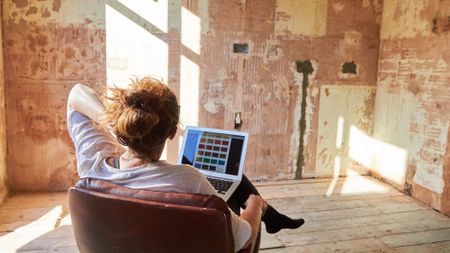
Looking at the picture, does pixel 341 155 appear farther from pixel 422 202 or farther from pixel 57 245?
pixel 57 245

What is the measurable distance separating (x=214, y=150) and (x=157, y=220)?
0.83m

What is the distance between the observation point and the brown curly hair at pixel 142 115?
1173 millimetres

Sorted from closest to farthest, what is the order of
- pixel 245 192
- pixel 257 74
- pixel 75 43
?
1. pixel 245 192
2. pixel 75 43
3. pixel 257 74

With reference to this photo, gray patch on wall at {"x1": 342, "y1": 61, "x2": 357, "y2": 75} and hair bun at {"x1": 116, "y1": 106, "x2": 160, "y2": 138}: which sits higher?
gray patch on wall at {"x1": 342, "y1": 61, "x2": 357, "y2": 75}

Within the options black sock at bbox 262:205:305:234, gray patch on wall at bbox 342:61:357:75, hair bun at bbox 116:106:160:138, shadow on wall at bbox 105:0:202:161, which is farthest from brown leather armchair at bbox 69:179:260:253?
gray patch on wall at bbox 342:61:357:75

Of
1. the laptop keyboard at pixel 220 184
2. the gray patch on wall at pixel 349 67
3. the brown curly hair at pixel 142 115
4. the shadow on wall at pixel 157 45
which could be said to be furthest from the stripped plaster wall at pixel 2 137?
the gray patch on wall at pixel 349 67

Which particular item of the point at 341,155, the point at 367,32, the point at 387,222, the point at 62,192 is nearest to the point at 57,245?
the point at 62,192

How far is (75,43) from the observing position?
3207 millimetres

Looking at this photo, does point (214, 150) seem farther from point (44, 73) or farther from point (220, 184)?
point (44, 73)

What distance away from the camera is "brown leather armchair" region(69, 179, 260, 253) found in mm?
1099

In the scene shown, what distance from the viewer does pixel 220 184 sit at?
6.10 feet

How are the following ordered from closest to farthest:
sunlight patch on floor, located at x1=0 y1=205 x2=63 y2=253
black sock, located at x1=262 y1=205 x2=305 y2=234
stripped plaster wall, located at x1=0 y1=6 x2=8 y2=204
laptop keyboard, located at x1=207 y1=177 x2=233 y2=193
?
laptop keyboard, located at x1=207 y1=177 x2=233 y2=193
black sock, located at x1=262 y1=205 x2=305 y2=234
sunlight patch on floor, located at x1=0 y1=205 x2=63 y2=253
stripped plaster wall, located at x1=0 y1=6 x2=8 y2=204

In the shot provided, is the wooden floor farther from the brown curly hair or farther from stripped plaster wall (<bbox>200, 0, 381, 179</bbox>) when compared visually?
the brown curly hair

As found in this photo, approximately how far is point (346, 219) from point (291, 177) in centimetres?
96
